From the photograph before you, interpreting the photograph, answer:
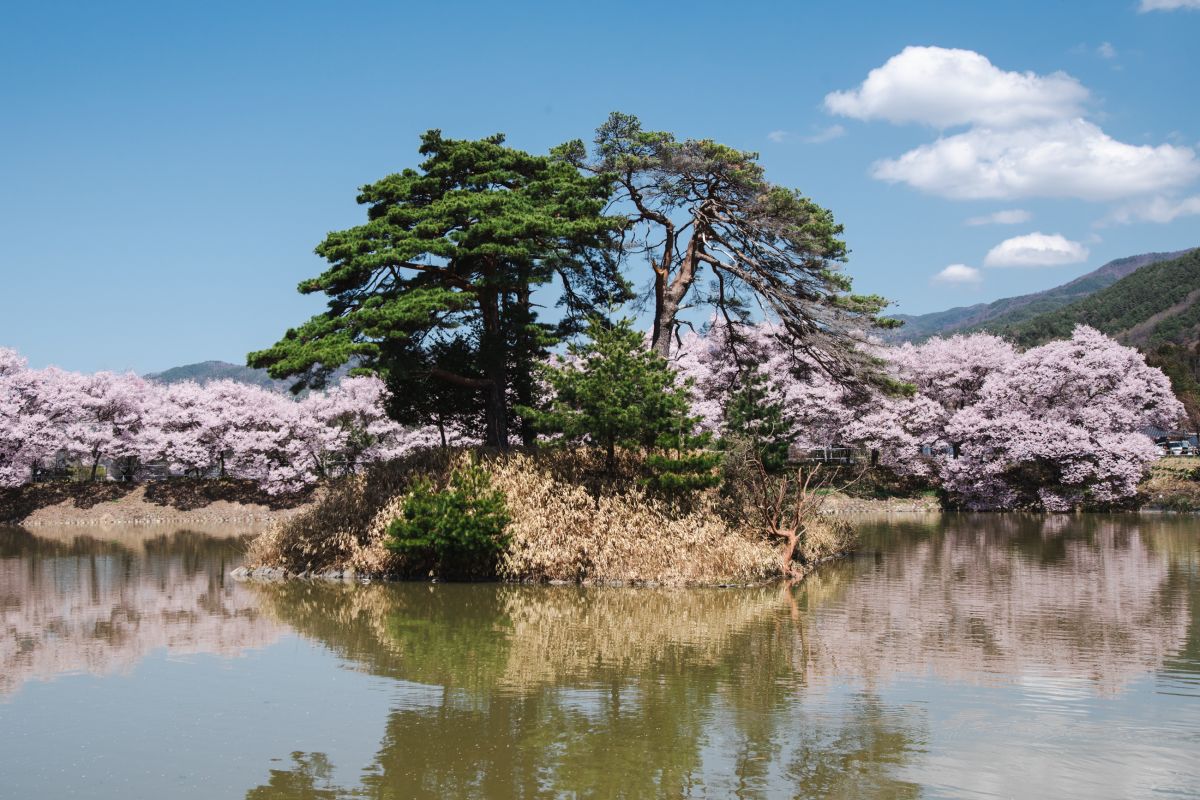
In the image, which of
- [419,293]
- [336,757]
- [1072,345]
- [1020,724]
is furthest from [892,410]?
[336,757]

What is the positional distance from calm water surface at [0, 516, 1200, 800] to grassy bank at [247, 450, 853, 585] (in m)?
0.95

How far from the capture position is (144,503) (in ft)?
143

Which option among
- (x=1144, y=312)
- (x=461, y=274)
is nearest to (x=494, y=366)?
(x=461, y=274)

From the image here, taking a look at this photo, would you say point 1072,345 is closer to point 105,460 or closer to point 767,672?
point 767,672

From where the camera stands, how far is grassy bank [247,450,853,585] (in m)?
18.5

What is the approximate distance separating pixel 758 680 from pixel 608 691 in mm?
1698

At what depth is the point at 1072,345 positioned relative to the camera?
40.7 m

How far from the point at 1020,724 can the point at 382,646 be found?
8.04 m

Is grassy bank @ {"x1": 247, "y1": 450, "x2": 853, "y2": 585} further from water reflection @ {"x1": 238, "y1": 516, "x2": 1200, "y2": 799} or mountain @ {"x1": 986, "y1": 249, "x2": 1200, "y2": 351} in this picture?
mountain @ {"x1": 986, "y1": 249, "x2": 1200, "y2": 351}

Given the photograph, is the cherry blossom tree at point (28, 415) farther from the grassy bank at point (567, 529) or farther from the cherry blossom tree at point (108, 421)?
the grassy bank at point (567, 529)

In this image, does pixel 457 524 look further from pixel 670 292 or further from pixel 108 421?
pixel 108 421

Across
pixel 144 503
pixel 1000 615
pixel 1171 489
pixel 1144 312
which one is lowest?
pixel 144 503

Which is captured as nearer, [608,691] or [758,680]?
[608,691]

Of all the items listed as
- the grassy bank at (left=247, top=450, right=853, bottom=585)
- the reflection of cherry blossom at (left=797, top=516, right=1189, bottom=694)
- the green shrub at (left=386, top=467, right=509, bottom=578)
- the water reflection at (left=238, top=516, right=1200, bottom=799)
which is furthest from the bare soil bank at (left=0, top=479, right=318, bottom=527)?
the reflection of cherry blossom at (left=797, top=516, right=1189, bottom=694)
